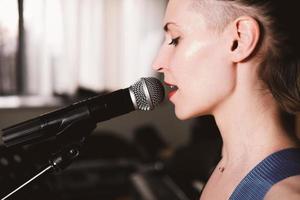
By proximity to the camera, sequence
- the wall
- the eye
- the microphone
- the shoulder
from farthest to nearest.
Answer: the wall < the eye < the microphone < the shoulder

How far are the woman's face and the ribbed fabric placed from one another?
17 cm

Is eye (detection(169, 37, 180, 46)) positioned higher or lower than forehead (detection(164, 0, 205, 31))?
lower

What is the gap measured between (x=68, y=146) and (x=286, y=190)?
0.44 meters

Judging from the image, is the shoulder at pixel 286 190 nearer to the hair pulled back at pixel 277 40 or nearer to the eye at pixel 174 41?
the hair pulled back at pixel 277 40

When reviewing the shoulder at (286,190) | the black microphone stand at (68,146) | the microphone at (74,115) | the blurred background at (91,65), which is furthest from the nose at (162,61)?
the blurred background at (91,65)

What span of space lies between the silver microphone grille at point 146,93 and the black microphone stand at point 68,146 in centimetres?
11

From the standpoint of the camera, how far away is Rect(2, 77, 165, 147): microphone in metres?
0.79

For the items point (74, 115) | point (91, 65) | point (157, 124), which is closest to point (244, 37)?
point (74, 115)

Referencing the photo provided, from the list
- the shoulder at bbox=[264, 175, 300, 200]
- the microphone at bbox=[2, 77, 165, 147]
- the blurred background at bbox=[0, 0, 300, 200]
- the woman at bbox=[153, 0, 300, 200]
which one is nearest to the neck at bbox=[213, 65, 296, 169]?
the woman at bbox=[153, 0, 300, 200]

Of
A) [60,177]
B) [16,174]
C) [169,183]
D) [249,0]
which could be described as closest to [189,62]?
[249,0]

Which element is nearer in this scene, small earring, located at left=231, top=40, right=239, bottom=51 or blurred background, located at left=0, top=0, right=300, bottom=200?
small earring, located at left=231, top=40, right=239, bottom=51

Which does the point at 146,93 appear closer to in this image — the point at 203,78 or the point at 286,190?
the point at 203,78

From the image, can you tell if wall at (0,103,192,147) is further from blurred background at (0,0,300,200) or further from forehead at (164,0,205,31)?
forehead at (164,0,205,31)

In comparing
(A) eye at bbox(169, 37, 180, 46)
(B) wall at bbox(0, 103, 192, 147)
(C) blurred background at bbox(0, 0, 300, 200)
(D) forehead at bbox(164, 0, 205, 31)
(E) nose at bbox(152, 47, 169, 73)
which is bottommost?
(B) wall at bbox(0, 103, 192, 147)
